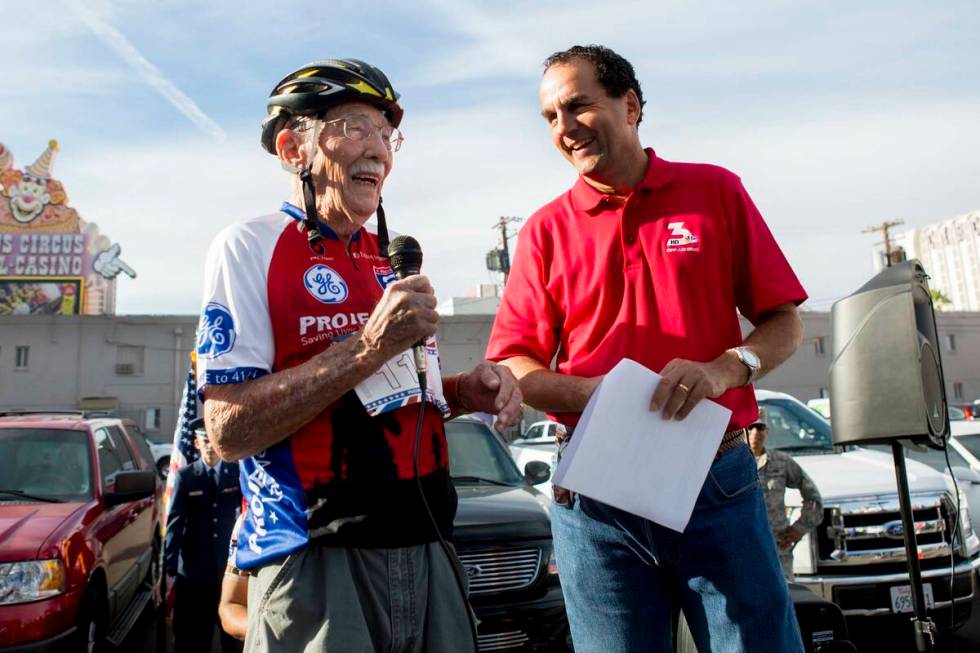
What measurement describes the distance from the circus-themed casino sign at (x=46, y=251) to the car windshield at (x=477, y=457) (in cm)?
4332

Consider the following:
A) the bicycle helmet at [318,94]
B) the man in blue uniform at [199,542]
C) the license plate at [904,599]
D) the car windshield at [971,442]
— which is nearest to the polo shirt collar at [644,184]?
the bicycle helmet at [318,94]

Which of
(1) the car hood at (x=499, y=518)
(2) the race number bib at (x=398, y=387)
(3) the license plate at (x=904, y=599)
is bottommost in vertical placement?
(3) the license plate at (x=904, y=599)

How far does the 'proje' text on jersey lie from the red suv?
3.48 m

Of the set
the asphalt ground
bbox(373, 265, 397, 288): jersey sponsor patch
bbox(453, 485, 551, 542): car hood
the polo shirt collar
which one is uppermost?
the polo shirt collar

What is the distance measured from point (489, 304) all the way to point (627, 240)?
45.4 m

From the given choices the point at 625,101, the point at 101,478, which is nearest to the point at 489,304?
the point at 101,478

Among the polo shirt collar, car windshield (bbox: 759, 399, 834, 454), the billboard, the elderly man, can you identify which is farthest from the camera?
the billboard

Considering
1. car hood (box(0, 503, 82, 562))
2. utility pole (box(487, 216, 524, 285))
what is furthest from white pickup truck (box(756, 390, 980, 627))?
utility pole (box(487, 216, 524, 285))

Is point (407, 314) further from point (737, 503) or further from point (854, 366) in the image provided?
point (854, 366)

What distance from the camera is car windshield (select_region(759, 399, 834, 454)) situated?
734cm

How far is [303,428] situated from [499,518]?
3.83 meters

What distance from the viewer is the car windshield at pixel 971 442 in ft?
33.6

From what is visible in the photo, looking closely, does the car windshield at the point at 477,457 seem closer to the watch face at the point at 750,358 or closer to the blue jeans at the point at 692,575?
the blue jeans at the point at 692,575

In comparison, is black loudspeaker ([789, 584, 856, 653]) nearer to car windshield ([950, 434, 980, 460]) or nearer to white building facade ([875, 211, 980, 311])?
car windshield ([950, 434, 980, 460])
